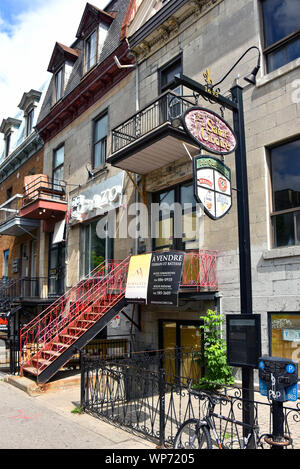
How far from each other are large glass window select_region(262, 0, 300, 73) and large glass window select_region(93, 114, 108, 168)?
25.4ft

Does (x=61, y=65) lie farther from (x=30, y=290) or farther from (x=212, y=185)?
(x=212, y=185)

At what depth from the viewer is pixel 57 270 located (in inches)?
720

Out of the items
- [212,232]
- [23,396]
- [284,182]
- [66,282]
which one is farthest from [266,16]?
[66,282]

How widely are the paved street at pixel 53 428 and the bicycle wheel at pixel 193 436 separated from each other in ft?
2.79

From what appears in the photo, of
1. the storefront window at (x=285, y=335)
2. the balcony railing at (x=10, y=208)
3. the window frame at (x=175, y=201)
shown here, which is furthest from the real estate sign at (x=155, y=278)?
the balcony railing at (x=10, y=208)

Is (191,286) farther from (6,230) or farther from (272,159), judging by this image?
(6,230)

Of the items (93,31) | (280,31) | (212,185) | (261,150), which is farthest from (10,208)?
(212,185)

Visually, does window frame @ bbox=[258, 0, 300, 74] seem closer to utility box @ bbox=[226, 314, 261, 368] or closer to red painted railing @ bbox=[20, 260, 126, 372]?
utility box @ bbox=[226, 314, 261, 368]

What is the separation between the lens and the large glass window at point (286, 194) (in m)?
8.91

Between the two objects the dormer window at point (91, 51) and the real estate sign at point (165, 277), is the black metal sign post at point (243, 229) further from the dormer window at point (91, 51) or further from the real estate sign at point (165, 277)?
the dormer window at point (91, 51)

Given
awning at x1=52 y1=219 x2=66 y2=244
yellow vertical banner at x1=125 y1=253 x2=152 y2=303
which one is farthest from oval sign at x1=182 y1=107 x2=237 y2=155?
awning at x1=52 y1=219 x2=66 y2=244

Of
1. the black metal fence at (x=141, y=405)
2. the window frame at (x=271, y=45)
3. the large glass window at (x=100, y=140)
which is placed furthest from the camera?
the large glass window at (x=100, y=140)

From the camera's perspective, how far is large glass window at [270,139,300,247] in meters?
8.91

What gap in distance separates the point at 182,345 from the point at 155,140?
578cm
